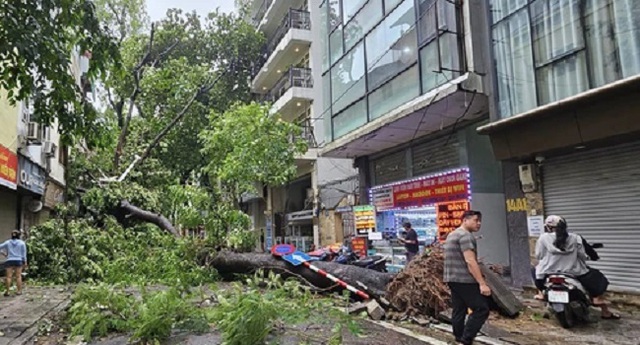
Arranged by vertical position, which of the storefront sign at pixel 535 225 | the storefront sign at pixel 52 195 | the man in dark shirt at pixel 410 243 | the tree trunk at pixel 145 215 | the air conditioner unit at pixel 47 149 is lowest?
the man in dark shirt at pixel 410 243

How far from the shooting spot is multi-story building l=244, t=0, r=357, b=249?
19.8 metres

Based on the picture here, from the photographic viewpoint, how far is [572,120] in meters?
7.93

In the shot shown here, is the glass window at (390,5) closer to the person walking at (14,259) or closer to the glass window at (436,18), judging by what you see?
the glass window at (436,18)

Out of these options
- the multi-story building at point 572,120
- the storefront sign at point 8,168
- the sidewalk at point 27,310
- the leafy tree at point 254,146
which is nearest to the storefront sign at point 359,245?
the leafy tree at point 254,146

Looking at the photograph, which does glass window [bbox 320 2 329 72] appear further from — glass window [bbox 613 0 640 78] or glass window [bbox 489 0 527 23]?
glass window [bbox 613 0 640 78]

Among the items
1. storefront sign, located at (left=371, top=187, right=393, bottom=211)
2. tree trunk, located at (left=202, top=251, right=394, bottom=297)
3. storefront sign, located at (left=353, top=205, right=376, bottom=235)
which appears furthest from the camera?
storefront sign, located at (left=353, top=205, right=376, bottom=235)

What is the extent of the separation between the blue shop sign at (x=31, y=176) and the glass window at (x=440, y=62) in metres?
10.7

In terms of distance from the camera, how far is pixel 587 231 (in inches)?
340

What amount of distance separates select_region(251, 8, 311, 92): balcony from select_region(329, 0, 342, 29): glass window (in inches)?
246

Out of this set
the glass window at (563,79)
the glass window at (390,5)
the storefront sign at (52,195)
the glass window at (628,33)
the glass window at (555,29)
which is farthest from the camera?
the storefront sign at (52,195)

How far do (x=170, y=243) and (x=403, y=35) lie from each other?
8886mm

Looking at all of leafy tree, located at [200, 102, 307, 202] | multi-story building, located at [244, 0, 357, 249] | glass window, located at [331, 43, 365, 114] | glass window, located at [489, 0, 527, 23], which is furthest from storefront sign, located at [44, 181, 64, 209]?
glass window, located at [489, 0, 527, 23]

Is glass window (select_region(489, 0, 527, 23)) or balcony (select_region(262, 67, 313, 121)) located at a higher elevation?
balcony (select_region(262, 67, 313, 121))

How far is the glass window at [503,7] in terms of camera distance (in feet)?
30.5
